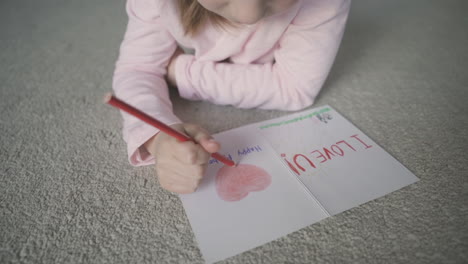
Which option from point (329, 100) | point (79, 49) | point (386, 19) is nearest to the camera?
point (329, 100)

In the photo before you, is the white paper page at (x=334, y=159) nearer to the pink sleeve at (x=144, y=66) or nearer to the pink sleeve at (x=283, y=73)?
the pink sleeve at (x=283, y=73)

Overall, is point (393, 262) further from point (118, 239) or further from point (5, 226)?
point (5, 226)

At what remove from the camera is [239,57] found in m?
0.51

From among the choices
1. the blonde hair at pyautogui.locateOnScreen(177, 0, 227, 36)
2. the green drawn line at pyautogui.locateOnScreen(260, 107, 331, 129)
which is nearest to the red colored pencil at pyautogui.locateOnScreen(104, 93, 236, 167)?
the green drawn line at pyautogui.locateOnScreen(260, 107, 331, 129)

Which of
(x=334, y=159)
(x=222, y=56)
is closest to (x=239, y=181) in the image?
(x=334, y=159)

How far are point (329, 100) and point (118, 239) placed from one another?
0.43 m

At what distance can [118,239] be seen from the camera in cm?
30

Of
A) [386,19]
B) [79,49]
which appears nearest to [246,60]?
[79,49]

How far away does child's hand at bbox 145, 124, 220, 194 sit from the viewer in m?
0.30

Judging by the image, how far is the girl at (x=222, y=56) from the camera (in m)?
0.42

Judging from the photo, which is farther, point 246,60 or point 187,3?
point 246,60

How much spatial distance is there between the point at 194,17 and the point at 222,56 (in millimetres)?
91

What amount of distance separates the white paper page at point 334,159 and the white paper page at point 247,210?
0.02 meters

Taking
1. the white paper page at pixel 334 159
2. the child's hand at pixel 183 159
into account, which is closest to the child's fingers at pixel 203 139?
the child's hand at pixel 183 159
